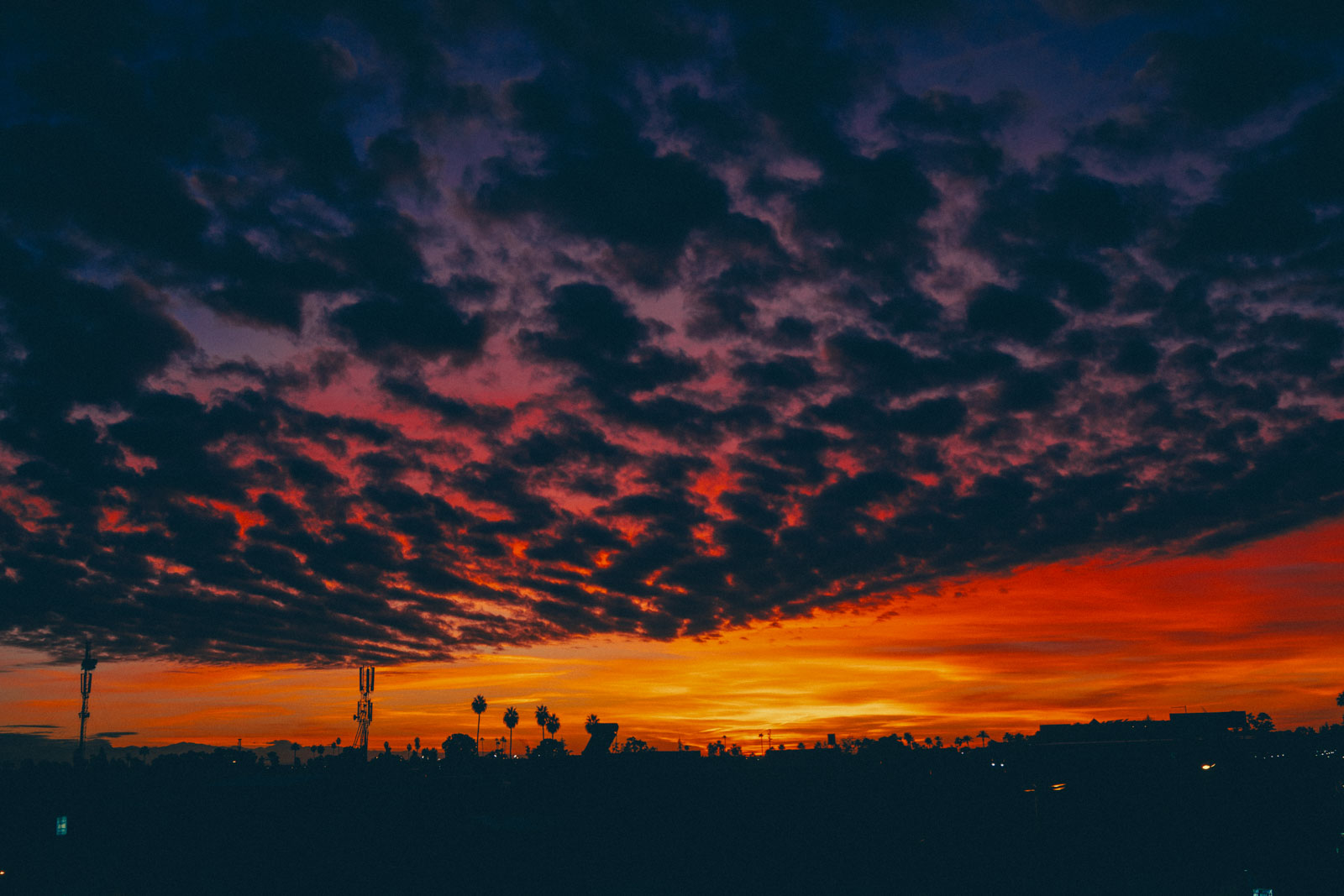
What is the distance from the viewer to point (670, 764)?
125 meters

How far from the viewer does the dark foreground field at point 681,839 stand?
74.8 meters

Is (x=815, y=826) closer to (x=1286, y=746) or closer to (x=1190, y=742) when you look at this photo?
(x=1190, y=742)

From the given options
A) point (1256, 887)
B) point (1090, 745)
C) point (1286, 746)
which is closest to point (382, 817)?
point (1256, 887)

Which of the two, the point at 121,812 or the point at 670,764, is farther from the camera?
the point at 670,764

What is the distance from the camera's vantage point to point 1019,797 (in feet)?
309

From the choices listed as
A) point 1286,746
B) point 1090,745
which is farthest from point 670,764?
point 1286,746

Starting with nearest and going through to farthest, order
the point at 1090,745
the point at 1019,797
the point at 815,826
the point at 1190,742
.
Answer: the point at 815,826 → the point at 1019,797 → the point at 1190,742 → the point at 1090,745

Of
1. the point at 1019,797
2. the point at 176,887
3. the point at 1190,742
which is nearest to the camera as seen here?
the point at 176,887

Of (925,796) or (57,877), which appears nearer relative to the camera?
(57,877)

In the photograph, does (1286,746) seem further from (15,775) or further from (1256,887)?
(15,775)

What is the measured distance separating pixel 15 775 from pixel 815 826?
331 ft

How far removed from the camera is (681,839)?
3310 inches

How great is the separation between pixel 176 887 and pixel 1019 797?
81.5 meters

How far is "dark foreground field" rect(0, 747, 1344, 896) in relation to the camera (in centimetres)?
7481
